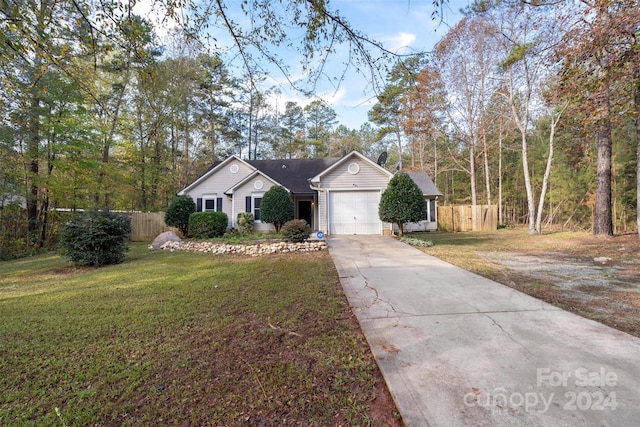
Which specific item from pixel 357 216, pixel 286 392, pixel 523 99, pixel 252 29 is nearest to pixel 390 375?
pixel 286 392

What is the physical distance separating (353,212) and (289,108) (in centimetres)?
1745

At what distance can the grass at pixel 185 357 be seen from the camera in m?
1.81

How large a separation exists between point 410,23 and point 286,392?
142 inches

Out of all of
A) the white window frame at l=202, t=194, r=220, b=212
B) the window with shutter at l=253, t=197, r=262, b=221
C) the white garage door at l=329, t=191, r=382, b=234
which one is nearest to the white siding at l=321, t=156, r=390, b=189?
the white garage door at l=329, t=191, r=382, b=234

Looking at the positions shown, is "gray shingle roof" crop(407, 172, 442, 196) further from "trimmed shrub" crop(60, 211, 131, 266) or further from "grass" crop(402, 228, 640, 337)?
"trimmed shrub" crop(60, 211, 131, 266)

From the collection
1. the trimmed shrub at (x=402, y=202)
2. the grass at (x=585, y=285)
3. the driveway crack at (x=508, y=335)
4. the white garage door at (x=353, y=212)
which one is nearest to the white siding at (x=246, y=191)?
the white garage door at (x=353, y=212)

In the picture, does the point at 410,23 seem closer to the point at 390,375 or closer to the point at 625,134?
the point at 390,375

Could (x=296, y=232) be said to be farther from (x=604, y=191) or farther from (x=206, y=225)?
(x=604, y=191)

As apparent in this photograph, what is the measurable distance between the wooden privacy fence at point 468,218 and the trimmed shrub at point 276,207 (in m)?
10.8

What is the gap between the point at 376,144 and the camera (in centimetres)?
2936

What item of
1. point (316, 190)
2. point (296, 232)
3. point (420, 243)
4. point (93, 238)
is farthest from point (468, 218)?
point (93, 238)

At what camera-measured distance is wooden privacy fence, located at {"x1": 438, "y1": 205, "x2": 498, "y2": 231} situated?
1695cm

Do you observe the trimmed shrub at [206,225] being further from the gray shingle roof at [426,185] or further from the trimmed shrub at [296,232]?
the gray shingle roof at [426,185]

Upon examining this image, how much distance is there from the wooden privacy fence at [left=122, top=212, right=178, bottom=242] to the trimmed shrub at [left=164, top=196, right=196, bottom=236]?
1.45 meters
